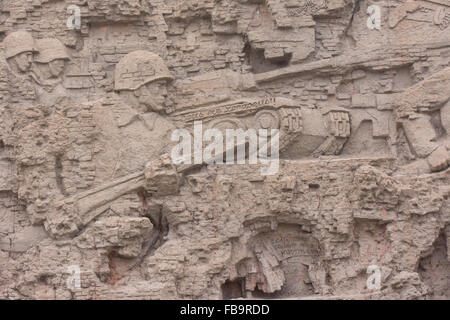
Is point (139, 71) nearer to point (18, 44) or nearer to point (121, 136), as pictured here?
point (121, 136)

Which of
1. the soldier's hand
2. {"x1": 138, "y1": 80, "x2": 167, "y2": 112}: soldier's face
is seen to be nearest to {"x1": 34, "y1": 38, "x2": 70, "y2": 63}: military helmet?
{"x1": 138, "y1": 80, "x2": 167, "y2": 112}: soldier's face

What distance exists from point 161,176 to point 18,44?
1789mm

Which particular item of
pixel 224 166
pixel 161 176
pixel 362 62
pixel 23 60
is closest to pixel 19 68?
pixel 23 60

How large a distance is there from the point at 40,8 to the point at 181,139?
1.78 metres

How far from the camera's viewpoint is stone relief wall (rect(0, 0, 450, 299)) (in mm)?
8477

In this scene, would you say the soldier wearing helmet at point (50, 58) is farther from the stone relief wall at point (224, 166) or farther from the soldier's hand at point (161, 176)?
the soldier's hand at point (161, 176)

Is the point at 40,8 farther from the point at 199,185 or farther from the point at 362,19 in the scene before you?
the point at 362,19

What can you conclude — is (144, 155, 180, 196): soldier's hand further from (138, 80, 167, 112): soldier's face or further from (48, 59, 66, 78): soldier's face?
(48, 59, 66, 78): soldier's face

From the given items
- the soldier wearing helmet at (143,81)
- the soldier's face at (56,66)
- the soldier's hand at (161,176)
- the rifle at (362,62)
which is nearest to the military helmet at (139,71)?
the soldier wearing helmet at (143,81)

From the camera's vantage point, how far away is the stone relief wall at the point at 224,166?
8.48m

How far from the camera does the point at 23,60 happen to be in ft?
29.3

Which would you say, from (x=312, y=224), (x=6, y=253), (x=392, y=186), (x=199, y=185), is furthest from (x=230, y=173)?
(x=6, y=253)

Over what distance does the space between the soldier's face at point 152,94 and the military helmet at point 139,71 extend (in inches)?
1.9

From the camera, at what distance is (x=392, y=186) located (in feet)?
27.8
